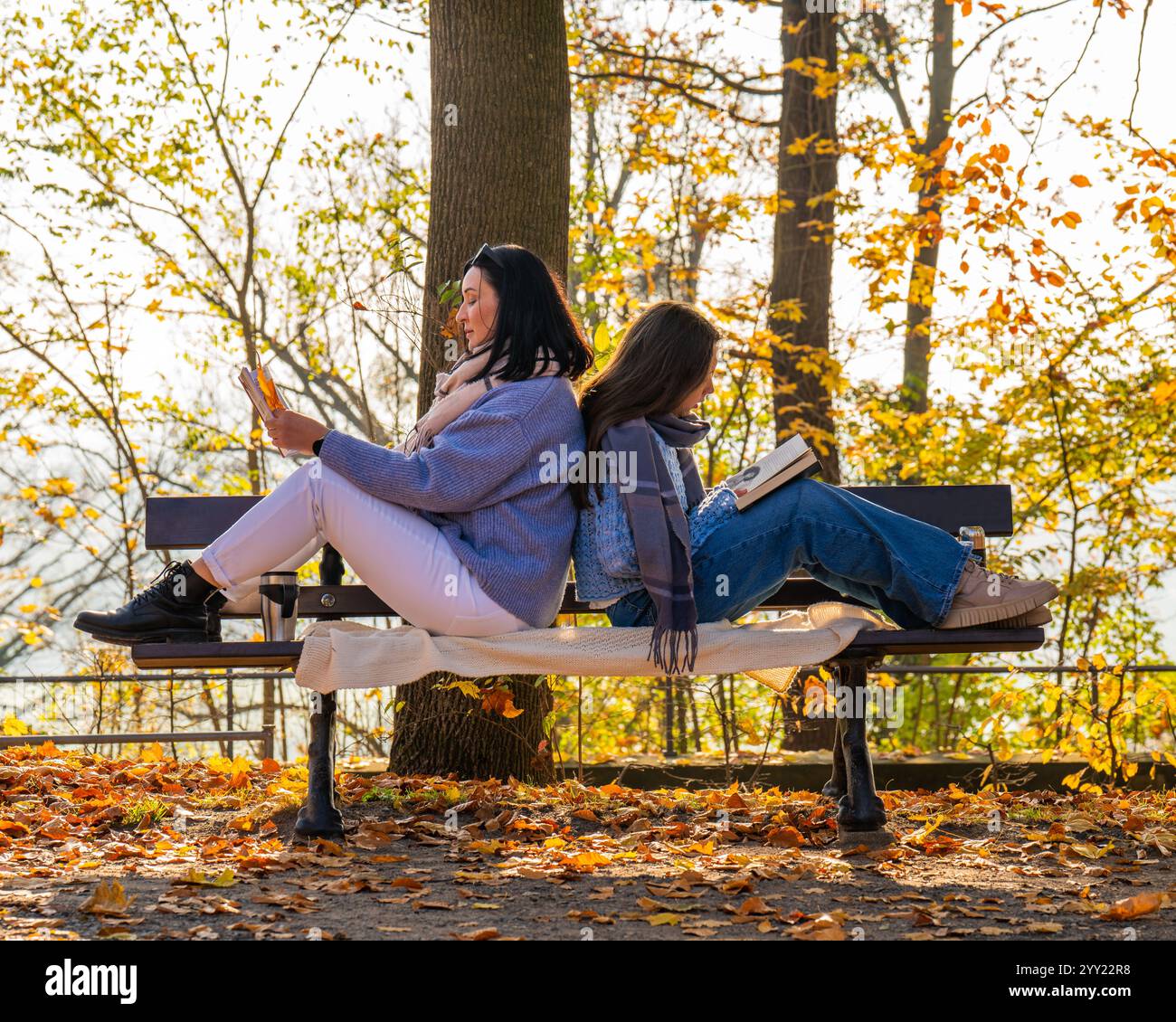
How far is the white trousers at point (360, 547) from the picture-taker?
3.46 metres

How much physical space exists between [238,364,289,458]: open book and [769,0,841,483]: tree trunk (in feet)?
15.9

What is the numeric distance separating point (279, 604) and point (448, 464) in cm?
65

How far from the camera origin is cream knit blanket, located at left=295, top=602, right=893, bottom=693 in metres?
3.50

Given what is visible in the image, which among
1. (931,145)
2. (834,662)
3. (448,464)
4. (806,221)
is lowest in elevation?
(834,662)

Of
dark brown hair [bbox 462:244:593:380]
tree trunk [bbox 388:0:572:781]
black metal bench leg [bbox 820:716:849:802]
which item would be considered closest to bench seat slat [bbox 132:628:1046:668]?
black metal bench leg [bbox 820:716:849:802]

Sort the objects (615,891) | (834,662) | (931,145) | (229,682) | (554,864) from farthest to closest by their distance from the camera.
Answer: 1. (931,145)
2. (229,682)
3. (834,662)
4. (554,864)
5. (615,891)

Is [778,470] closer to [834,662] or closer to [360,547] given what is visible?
[834,662]

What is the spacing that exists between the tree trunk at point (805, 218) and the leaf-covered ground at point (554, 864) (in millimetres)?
3656

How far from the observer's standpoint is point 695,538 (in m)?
3.68

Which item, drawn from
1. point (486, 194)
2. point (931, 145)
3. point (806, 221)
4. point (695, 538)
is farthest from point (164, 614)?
point (931, 145)

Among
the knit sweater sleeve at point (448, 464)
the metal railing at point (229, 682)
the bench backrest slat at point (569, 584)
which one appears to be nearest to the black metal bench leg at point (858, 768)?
the bench backrest slat at point (569, 584)

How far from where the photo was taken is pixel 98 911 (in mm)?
2680

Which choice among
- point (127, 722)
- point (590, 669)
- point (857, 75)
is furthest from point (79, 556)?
point (590, 669)
